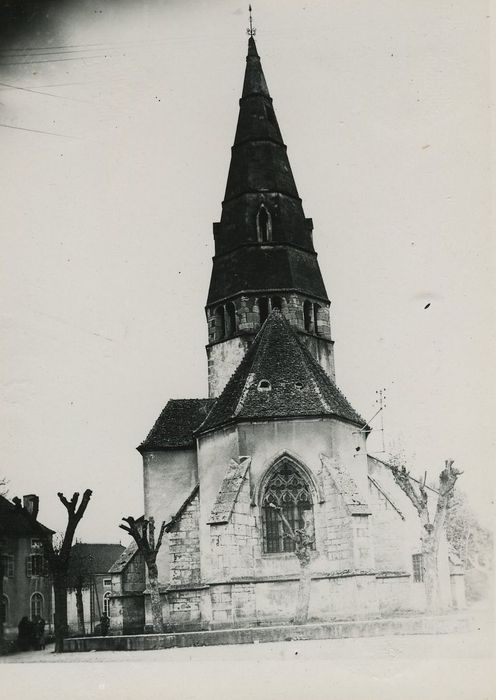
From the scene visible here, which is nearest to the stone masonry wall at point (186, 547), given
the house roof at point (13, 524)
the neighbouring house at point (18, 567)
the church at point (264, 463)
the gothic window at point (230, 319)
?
the church at point (264, 463)

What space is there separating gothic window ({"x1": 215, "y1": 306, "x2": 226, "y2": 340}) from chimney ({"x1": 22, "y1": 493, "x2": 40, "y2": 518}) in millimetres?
12406

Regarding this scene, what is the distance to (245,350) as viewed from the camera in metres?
35.2

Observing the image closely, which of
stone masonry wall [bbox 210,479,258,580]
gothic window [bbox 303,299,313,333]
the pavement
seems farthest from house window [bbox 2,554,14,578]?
the pavement

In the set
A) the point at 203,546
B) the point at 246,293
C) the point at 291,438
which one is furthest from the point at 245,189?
the point at 203,546

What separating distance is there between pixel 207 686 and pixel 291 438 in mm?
13547

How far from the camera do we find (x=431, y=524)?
2772 cm

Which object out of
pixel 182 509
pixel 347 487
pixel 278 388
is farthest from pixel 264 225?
pixel 347 487

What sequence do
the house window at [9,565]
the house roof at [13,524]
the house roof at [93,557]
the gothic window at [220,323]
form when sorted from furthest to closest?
the house roof at [93,557]
the house window at [9,565]
the gothic window at [220,323]
the house roof at [13,524]

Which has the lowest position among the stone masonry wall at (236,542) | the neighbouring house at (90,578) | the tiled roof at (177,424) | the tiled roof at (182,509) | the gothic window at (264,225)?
the neighbouring house at (90,578)

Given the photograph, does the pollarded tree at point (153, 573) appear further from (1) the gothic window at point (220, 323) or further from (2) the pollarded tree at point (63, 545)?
(1) the gothic window at point (220, 323)

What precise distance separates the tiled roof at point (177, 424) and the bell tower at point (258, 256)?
0.98 metres

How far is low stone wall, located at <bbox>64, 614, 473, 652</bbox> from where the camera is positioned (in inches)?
Result: 768

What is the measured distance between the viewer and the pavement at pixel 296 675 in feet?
50.5

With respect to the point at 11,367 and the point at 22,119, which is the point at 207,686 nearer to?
the point at 11,367
